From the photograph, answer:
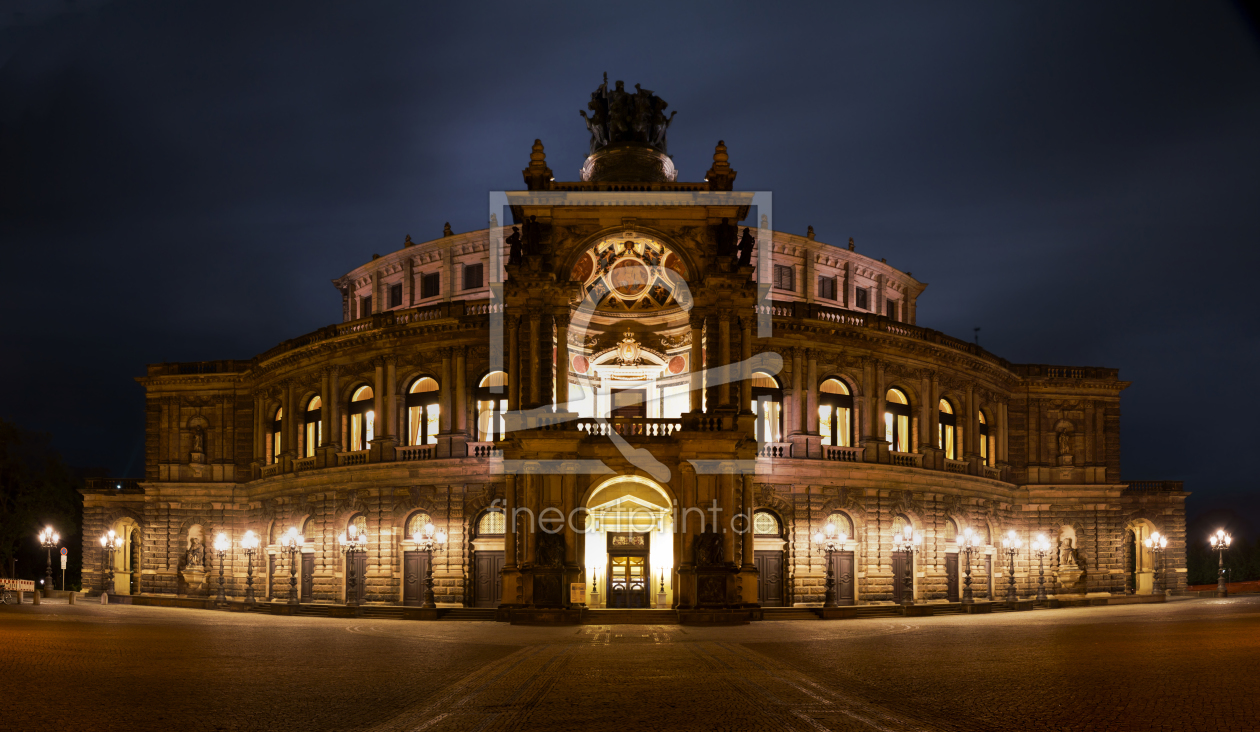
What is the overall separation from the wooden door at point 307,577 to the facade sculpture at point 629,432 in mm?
112

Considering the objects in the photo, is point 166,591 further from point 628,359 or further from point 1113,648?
point 1113,648

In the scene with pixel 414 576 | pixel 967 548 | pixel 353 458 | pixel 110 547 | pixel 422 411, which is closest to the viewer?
pixel 414 576

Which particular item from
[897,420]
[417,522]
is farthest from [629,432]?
[897,420]

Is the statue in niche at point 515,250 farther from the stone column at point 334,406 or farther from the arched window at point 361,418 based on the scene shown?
the stone column at point 334,406

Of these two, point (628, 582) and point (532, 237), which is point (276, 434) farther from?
point (532, 237)

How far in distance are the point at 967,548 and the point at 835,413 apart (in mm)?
10172

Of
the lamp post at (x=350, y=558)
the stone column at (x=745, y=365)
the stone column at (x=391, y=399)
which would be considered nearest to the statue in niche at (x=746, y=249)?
the stone column at (x=745, y=365)

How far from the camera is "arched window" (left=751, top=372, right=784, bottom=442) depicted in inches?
2089

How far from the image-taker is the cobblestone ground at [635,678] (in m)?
16.5

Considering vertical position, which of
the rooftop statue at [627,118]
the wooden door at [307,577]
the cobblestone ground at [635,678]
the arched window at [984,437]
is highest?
the rooftop statue at [627,118]

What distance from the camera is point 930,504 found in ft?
186

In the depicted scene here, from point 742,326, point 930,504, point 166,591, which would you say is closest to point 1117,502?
point 930,504

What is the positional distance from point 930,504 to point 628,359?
55.5ft

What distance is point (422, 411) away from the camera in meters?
55.4
